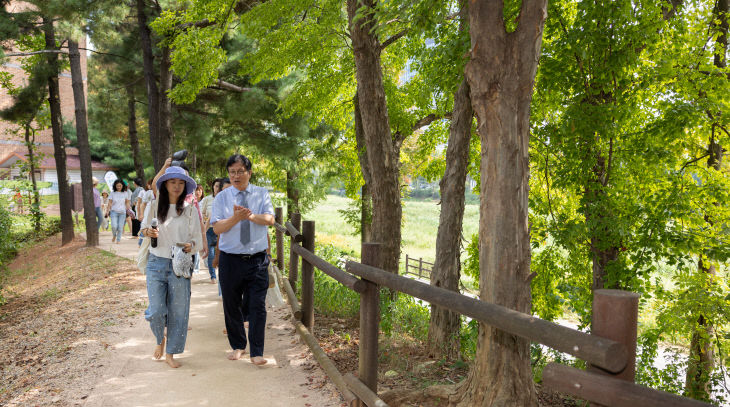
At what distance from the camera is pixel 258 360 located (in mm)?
4984

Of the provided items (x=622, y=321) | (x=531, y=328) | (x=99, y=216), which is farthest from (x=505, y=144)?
(x=99, y=216)

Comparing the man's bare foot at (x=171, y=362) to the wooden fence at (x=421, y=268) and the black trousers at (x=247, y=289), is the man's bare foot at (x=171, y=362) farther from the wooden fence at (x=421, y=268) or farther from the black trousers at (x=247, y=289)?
the wooden fence at (x=421, y=268)

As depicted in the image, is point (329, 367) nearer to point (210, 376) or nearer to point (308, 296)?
point (210, 376)

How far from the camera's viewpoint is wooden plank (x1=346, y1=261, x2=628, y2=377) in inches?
79.5

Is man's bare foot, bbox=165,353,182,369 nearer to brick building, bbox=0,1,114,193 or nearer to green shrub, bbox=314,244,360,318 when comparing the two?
green shrub, bbox=314,244,360,318

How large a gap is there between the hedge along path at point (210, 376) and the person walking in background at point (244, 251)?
30cm

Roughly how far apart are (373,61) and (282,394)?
4.75m

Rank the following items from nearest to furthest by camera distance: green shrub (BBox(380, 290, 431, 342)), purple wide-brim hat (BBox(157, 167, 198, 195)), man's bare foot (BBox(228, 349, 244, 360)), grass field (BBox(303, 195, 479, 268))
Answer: purple wide-brim hat (BBox(157, 167, 198, 195)) < man's bare foot (BBox(228, 349, 244, 360)) < green shrub (BBox(380, 290, 431, 342)) < grass field (BBox(303, 195, 479, 268))

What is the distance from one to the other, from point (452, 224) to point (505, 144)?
103 inches

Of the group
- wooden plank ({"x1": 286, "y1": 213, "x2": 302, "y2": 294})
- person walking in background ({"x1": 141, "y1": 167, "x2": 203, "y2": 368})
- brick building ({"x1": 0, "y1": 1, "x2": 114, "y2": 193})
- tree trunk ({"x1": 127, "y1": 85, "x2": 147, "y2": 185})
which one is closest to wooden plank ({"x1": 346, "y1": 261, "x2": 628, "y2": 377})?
person walking in background ({"x1": 141, "y1": 167, "x2": 203, "y2": 368})

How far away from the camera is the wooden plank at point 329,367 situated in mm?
3963

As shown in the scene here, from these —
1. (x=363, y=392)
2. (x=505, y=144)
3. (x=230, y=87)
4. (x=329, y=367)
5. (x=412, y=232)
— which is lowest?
(x=412, y=232)

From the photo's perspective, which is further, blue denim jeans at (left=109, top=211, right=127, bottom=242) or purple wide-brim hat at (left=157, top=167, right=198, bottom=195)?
blue denim jeans at (left=109, top=211, right=127, bottom=242)

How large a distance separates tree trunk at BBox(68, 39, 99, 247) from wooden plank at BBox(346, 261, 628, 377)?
44.6 ft
